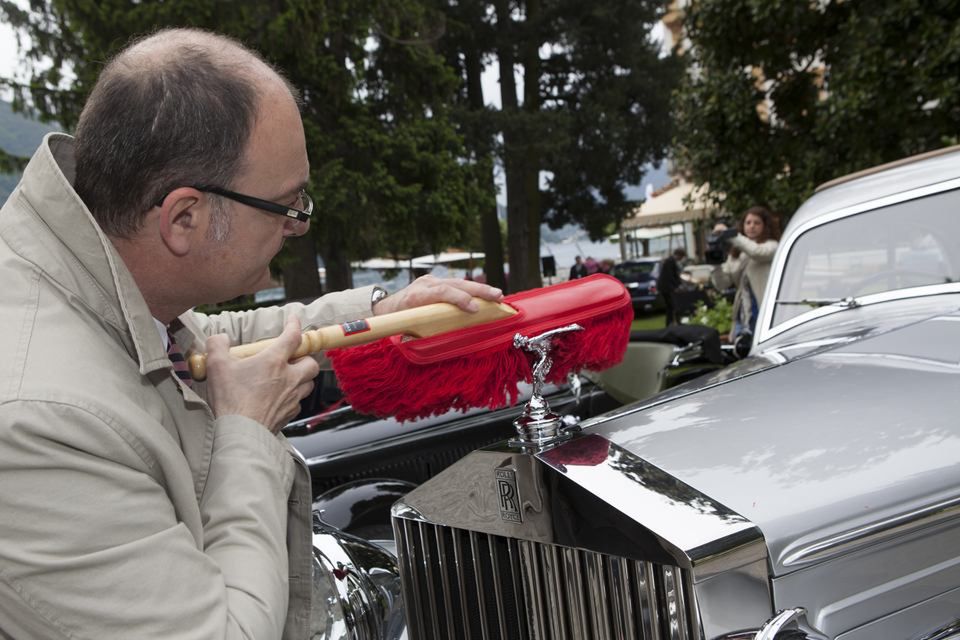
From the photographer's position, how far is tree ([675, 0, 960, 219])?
633 cm

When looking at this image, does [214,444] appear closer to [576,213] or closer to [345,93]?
[345,93]

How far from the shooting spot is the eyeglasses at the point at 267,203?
1264mm

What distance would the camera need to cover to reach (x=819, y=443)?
5.31 ft

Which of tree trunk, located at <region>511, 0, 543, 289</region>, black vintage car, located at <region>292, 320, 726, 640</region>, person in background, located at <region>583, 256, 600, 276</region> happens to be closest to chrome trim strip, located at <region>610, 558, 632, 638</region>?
black vintage car, located at <region>292, 320, 726, 640</region>

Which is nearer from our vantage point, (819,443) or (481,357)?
(819,443)

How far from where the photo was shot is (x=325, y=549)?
2113 millimetres

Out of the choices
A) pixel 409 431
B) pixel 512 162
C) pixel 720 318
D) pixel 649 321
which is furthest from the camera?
pixel 512 162

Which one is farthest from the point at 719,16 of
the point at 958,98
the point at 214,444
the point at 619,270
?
the point at 619,270

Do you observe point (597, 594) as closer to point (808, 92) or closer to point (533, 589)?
point (533, 589)

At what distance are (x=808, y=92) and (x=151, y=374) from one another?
809cm

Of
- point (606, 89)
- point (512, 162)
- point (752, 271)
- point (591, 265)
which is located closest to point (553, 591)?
point (752, 271)

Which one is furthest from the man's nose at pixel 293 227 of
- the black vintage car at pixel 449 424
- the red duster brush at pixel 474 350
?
the black vintage car at pixel 449 424

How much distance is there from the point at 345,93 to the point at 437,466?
8.85 m

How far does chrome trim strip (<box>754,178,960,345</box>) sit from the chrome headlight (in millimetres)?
1661
